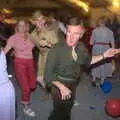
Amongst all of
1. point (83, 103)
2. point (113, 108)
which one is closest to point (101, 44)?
point (83, 103)

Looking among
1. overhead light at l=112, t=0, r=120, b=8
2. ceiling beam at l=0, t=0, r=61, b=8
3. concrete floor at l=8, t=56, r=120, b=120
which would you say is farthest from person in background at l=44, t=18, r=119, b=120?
ceiling beam at l=0, t=0, r=61, b=8

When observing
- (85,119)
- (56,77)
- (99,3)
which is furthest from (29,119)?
(99,3)

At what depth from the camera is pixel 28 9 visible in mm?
30484

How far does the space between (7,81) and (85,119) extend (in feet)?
9.65

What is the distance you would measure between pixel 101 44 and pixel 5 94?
585 cm

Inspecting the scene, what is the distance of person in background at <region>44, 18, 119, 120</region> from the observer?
4785 mm

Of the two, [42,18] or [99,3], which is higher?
[99,3]

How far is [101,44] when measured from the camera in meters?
10.0

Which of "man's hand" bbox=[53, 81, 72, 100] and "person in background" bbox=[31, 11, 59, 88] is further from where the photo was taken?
"person in background" bbox=[31, 11, 59, 88]

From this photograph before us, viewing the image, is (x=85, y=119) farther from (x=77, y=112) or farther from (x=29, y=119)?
(x=29, y=119)

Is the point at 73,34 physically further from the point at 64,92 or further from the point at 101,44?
the point at 101,44

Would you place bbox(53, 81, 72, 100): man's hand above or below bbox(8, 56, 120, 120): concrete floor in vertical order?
above

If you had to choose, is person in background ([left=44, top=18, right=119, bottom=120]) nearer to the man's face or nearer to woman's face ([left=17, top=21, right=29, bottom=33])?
the man's face

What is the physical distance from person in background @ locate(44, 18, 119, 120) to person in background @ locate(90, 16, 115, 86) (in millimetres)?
4719
